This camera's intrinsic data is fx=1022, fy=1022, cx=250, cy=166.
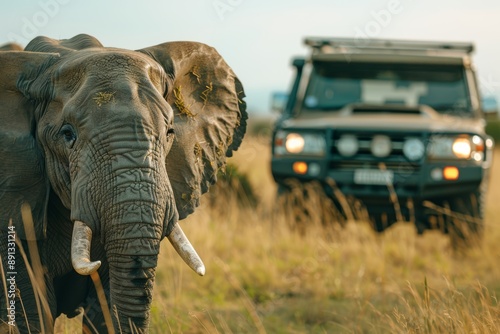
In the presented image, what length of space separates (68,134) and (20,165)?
347 millimetres

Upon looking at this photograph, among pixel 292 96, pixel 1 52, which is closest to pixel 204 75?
pixel 1 52

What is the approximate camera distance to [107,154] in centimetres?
402

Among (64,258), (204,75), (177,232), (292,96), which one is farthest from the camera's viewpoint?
(292,96)

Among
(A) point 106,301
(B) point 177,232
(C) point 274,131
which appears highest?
(B) point 177,232

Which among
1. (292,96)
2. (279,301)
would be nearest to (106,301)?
(279,301)

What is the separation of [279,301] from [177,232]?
12.5ft

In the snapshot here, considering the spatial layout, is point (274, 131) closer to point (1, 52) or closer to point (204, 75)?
point (204, 75)

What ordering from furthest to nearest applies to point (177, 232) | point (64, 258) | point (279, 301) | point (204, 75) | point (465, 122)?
point (465, 122), point (279, 301), point (204, 75), point (64, 258), point (177, 232)

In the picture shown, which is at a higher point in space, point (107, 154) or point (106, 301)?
point (107, 154)

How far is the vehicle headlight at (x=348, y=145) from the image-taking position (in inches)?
374

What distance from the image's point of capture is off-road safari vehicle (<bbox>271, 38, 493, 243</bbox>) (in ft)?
30.6

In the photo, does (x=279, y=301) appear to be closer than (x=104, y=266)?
No

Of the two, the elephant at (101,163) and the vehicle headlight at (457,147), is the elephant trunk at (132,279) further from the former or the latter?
the vehicle headlight at (457,147)

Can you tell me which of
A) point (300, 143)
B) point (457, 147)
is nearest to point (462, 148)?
point (457, 147)
